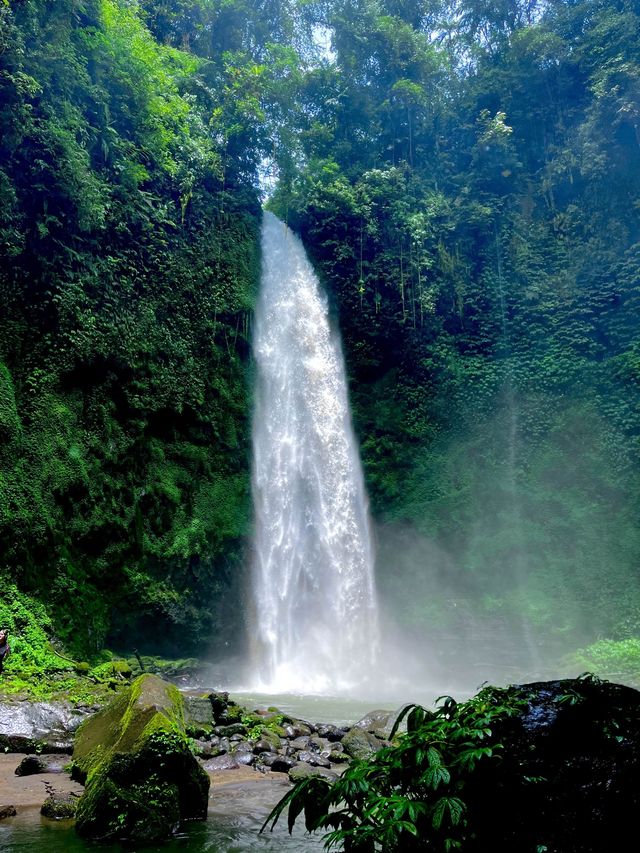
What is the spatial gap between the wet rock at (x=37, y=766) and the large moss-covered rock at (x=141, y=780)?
0.76m

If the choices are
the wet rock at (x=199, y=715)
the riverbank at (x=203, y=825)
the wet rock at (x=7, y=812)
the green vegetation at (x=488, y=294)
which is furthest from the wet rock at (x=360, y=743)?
the green vegetation at (x=488, y=294)

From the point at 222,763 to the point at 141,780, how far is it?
2271 mm

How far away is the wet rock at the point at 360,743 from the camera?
6.68 metres

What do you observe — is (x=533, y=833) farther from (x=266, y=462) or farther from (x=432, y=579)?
(x=432, y=579)

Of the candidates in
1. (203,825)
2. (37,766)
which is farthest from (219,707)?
(203,825)

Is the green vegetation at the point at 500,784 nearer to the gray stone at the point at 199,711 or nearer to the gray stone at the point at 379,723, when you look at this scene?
the gray stone at the point at 379,723

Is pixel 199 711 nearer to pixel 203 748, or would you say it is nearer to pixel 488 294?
pixel 203 748

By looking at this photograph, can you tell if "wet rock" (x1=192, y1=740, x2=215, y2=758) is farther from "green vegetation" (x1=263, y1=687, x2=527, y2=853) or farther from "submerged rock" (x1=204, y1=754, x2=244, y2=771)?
"green vegetation" (x1=263, y1=687, x2=527, y2=853)

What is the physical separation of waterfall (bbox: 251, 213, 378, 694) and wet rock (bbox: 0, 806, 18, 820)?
8358 mm

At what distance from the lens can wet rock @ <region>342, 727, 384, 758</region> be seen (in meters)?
6.68

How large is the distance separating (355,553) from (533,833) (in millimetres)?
13510

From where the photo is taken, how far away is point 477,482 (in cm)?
1750

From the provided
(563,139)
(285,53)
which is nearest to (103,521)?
(285,53)

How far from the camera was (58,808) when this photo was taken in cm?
445
